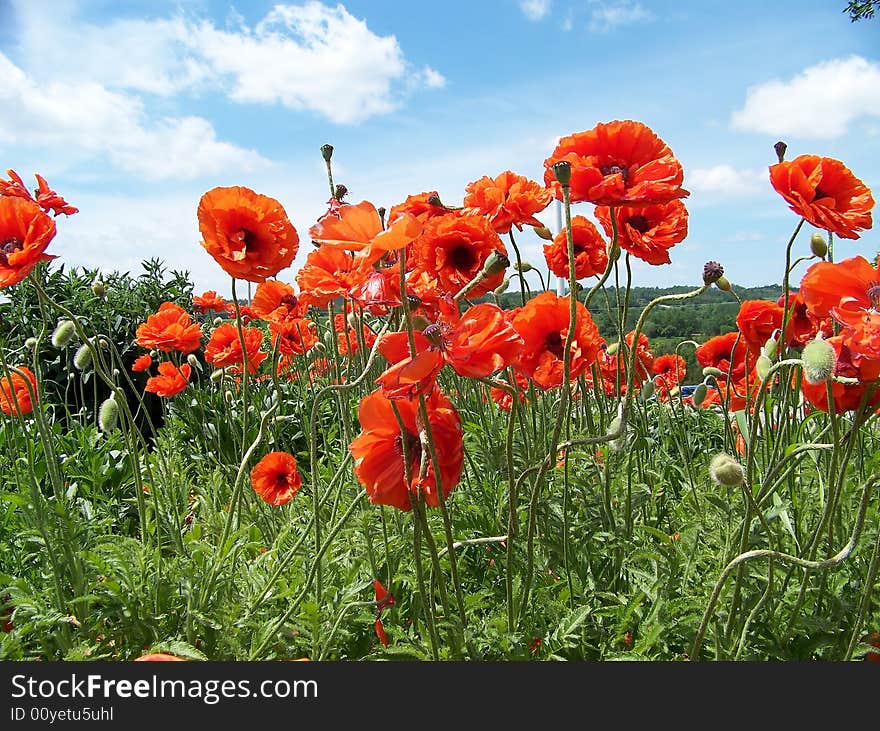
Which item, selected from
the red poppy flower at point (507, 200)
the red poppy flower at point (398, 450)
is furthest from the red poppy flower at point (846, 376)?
the red poppy flower at point (507, 200)

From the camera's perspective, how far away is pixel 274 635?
1567 millimetres

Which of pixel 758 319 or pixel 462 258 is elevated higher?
pixel 462 258

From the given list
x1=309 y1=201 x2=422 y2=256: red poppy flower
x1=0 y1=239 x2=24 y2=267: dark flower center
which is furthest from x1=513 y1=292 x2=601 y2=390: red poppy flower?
x1=0 y1=239 x2=24 y2=267: dark flower center

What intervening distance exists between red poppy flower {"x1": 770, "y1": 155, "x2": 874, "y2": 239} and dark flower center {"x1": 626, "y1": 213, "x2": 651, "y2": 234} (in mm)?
296

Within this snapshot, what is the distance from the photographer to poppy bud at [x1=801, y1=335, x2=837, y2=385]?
119 centimetres

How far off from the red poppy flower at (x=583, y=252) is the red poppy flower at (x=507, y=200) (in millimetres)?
102

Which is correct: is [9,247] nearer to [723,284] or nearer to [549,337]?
[549,337]

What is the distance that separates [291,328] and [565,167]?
2.37 m

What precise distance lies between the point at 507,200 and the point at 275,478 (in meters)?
1.27

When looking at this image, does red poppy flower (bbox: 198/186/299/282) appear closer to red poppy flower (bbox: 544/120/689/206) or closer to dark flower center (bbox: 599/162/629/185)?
red poppy flower (bbox: 544/120/689/206)

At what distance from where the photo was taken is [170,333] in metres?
2.96

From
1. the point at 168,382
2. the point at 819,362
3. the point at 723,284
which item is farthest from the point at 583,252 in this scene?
the point at 168,382

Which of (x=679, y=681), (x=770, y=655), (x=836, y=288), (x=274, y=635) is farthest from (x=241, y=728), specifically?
(x=836, y=288)

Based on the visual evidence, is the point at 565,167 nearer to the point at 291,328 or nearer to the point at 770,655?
the point at 770,655
